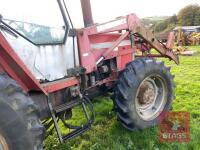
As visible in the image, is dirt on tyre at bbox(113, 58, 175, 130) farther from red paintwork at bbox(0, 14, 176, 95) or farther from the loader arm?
the loader arm

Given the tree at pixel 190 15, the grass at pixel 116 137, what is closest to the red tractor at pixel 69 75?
the grass at pixel 116 137

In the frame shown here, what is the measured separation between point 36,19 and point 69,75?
2.61 feet

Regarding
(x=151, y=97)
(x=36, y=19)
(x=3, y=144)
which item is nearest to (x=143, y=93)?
(x=151, y=97)

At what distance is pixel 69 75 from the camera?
4035 mm

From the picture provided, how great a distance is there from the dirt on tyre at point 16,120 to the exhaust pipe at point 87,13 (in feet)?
5.74

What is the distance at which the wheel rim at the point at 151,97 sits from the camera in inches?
192

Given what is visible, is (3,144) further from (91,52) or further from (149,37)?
(149,37)

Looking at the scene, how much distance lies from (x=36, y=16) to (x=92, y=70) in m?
1.08

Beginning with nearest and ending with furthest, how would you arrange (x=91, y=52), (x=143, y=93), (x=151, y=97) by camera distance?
(x=91, y=52), (x=143, y=93), (x=151, y=97)

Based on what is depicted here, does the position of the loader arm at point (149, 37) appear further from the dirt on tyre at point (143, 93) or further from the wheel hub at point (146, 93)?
the wheel hub at point (146, 93)

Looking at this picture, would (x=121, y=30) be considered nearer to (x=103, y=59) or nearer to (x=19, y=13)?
(x=103, y=59)

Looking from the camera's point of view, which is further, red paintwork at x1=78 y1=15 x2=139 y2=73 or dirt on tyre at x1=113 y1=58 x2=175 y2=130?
dirt on tyre at x1=113 y1=58 x2=175 y2=130

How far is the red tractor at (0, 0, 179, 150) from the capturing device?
9.61 feet

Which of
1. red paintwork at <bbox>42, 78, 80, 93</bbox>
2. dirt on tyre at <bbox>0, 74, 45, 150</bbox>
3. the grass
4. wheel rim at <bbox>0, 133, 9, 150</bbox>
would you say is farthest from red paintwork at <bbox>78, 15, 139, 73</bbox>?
wheel rim at <bbox>0, 133, 9, 150</bbox>
